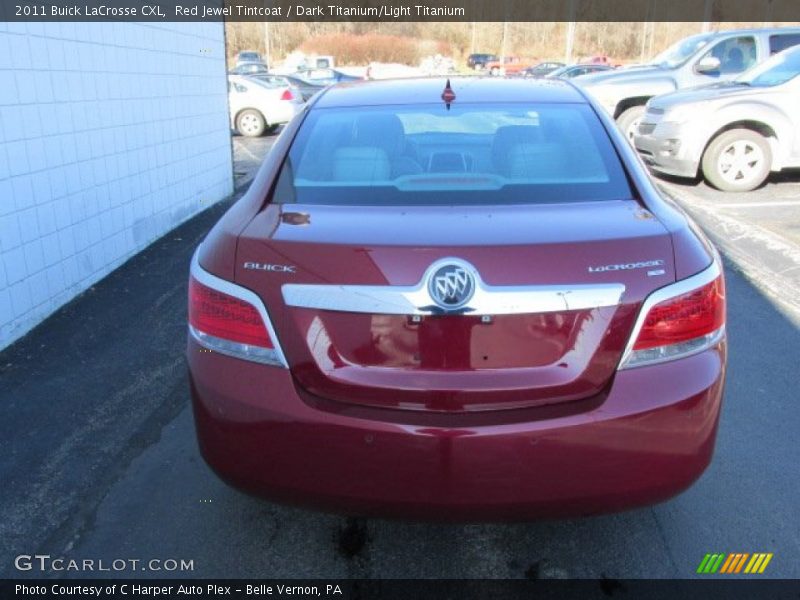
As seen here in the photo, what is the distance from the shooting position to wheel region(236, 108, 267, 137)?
17.2 metres

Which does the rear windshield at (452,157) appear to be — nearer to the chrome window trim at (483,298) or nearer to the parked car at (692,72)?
the chrome window trim at (483,298)

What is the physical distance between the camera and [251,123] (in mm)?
17312

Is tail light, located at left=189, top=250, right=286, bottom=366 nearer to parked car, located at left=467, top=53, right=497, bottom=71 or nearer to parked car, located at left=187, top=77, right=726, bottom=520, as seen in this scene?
parked car, located at left=187, top=77, right=726, bottom=520

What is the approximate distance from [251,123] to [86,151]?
1230cm

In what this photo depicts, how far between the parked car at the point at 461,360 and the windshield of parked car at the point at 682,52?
38.0ft

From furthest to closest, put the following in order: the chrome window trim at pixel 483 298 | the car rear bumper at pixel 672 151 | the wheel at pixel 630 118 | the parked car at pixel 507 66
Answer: the parked car at pixel 507 66 → the wheel at pixel 630 118 → the car rear bumper at pixel 672 151 → the chrome window trim at pixel 483 298

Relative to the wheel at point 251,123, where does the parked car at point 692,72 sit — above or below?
above

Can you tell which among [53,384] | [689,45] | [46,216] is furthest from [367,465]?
[689,45]

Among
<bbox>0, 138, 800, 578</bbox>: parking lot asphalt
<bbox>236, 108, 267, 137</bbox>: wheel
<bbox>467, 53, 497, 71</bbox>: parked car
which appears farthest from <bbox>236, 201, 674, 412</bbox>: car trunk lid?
<bbox>467, 53, 497, 71</bbox>: parked car

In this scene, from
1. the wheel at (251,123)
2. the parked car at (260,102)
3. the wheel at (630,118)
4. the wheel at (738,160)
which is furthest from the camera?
the wheel at (251,123)

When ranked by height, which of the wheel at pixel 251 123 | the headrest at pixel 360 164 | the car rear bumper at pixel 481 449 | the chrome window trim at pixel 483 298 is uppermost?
the headrest at pixel 360 164

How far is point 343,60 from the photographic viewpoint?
47.6 m

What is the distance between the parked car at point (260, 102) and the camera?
16844mm
